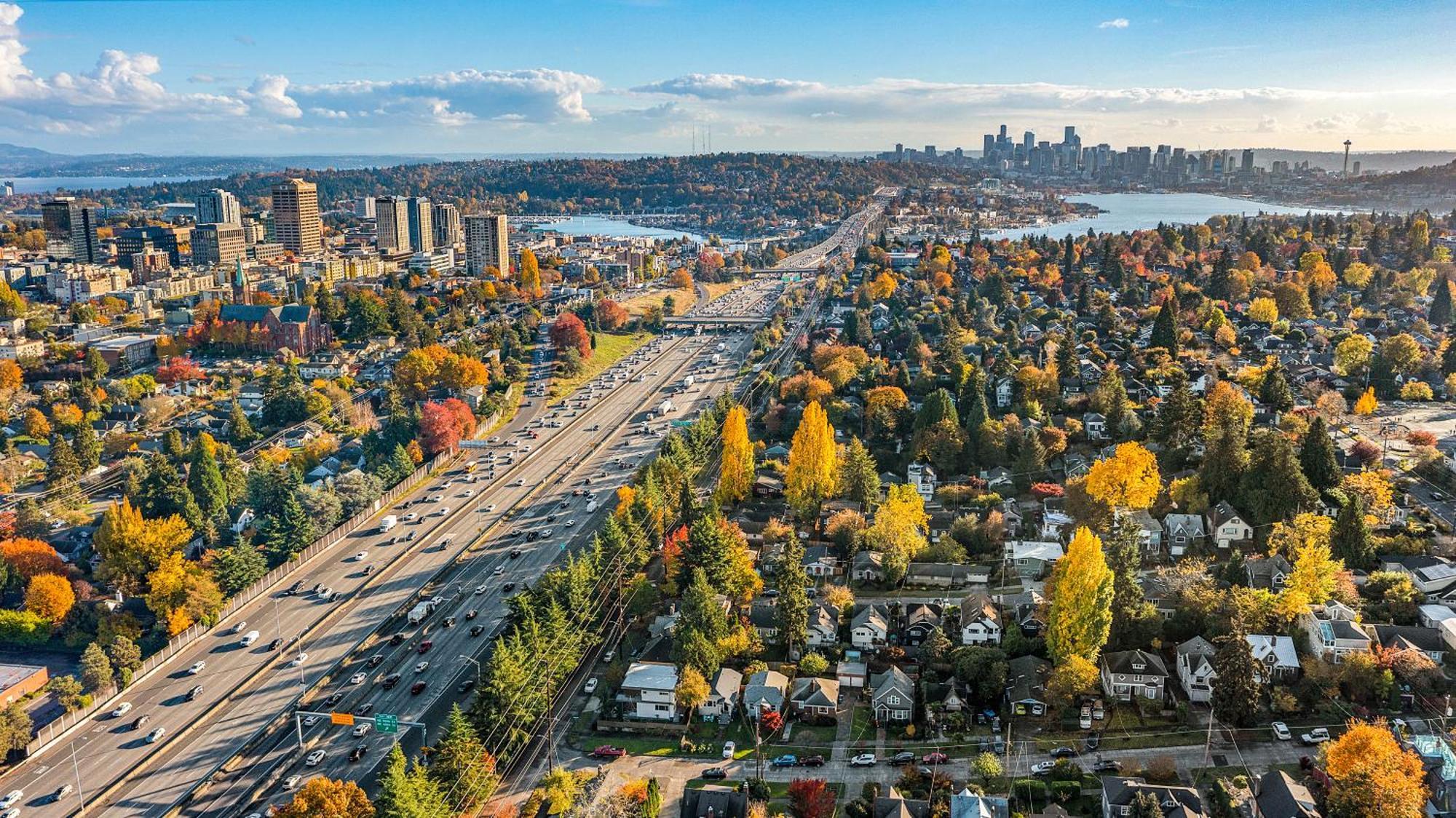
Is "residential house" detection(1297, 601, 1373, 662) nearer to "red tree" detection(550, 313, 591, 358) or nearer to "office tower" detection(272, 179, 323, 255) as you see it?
"red tree" detection(550, 313, 591, 358)

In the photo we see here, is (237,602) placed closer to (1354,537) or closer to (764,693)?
(764,693)

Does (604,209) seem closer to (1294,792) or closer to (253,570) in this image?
(253,570)

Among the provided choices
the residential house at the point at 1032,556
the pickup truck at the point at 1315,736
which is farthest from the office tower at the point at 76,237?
the pickup truck at the point at 1315,736

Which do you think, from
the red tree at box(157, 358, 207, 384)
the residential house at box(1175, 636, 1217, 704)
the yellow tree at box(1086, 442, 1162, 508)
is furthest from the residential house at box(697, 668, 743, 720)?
the red tree at box(157, 358, 207, 384)

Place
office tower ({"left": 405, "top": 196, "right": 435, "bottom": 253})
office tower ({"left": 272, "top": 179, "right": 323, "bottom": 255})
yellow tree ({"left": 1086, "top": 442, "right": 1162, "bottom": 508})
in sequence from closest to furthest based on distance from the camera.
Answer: yellow tree ({"left": 1086, "top": 442, "right": 1162, "bottom": 508}) < office tower ({"left": 272, "top": 179, "right": 323, "bottom": 255}) < office tower ({"left": 405, "top": 196, "right": 435, "bottom": 253})

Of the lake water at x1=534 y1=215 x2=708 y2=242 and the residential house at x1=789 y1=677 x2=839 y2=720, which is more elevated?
the lake water at x1=534 y1=215 x2=708 y2=242

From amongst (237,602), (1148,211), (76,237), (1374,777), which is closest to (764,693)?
(1374,777)

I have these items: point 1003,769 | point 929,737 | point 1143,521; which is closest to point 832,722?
point 929,737
